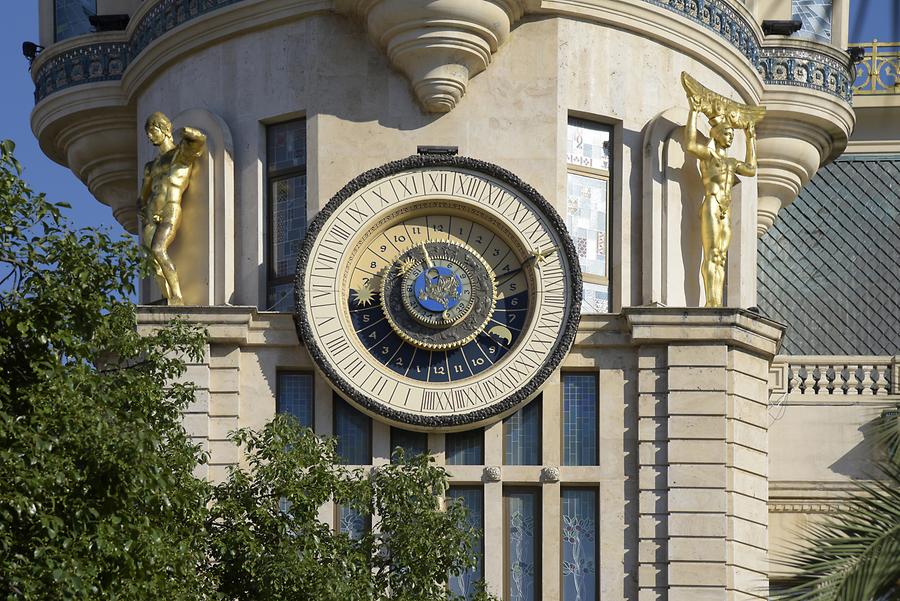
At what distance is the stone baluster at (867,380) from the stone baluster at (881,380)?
0.13 metres

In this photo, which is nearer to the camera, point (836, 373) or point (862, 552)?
point (862, 552)

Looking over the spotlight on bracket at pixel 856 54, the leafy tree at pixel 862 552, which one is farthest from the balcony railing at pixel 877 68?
the leafy tree at pixel 862 552

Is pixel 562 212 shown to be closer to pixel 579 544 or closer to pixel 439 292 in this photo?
pixel 439 292

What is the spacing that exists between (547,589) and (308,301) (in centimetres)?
512

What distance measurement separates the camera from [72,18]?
44812 millimetres

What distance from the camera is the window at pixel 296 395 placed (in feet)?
129

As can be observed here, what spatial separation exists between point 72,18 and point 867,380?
1354 centimetres

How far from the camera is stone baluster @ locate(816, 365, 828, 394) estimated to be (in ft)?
139

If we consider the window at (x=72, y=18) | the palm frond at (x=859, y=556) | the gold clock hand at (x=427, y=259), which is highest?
the window at (x=72, y=18)

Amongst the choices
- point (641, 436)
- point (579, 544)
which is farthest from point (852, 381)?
point (579, 544)

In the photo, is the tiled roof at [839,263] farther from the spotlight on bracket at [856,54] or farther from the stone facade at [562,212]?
the stone facade at [562,212]

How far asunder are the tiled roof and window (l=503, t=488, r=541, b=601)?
777 cm

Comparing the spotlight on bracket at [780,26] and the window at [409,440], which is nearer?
the window at [409,440]

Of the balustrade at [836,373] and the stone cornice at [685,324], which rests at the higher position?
the stone cornice at [685,324]
